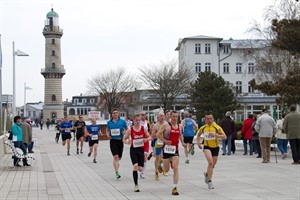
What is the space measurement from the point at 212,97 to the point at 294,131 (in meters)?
29.3

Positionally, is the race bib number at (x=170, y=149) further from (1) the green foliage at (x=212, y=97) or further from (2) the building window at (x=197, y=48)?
(2) the building window at (x=197, y=48)

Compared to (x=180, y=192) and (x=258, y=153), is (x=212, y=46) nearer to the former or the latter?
(x=258, y=153)

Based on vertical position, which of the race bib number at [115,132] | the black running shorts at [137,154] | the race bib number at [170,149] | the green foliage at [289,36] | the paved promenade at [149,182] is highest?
the green foliage at [289,36]

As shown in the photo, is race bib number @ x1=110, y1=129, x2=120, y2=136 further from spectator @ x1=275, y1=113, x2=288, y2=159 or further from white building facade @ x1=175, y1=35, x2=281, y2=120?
white building facade @ x1=175, y1=35, x2=281, y2=120

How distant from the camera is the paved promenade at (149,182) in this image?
11898 millimetres

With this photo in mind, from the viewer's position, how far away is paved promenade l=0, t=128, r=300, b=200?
39.0 ft

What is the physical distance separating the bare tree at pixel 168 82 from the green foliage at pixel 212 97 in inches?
427

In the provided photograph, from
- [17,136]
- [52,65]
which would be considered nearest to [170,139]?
[17,136]

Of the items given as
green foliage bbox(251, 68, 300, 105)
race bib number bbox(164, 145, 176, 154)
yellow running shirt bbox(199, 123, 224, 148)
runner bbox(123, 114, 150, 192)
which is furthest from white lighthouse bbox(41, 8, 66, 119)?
race bib number bbox(164, 145, 176, 154)

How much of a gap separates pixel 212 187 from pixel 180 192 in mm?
906

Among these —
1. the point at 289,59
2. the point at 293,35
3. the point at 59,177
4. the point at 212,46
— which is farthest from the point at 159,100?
the point at 59,177

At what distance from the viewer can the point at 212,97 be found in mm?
47812

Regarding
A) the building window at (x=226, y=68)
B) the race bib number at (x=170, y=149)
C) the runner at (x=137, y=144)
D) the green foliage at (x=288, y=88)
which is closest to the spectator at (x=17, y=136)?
the runner at (x=137, y=144)

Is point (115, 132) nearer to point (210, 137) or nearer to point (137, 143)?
point (137, 143)
